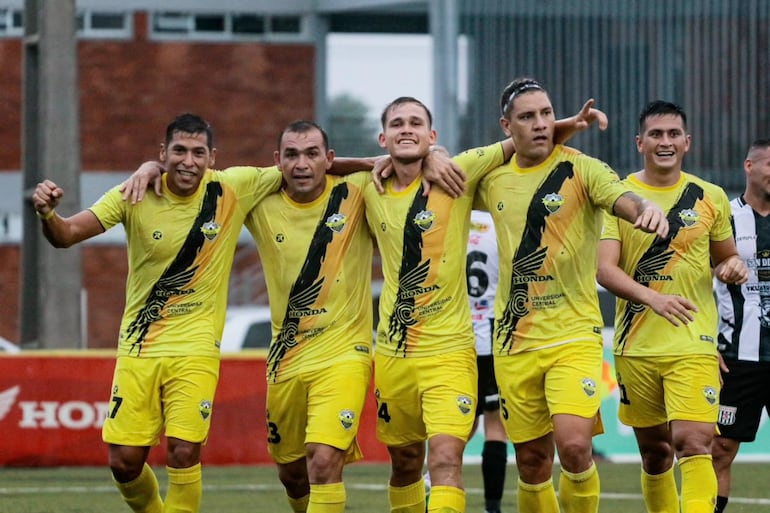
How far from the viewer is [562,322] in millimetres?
8734

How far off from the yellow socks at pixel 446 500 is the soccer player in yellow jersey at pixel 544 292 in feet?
1.81

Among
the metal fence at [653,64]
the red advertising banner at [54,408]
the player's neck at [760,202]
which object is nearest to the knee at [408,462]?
the player's neck at [760,202]

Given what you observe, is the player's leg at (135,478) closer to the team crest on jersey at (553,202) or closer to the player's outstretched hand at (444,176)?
the player's outstretched hand at (444,176)

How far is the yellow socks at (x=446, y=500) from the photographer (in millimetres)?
8352

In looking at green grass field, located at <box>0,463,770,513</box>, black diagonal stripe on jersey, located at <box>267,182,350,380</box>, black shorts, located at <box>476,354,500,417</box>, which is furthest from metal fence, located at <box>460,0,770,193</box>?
black diagonal stripe on jersey, located at <box>267,182,350,380</box>

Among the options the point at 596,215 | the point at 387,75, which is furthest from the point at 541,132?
the point at 387,75

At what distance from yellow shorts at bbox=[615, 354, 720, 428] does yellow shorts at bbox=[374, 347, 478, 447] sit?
3.88ft

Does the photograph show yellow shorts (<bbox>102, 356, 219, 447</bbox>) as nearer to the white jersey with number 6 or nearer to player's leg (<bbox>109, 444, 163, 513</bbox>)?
player's leg (<bbox>109, 444, 163, 513</bbox>)

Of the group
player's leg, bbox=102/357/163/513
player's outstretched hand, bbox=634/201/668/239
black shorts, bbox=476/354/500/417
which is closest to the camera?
player's outstretched hand, bbox=634/201/668/239

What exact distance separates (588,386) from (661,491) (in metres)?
1.29

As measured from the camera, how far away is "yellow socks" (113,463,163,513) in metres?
9.39

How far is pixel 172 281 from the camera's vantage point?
9.27m

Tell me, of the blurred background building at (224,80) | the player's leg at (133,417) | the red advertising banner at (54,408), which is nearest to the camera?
the player's leg at (133,417)

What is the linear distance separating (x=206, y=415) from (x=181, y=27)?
1088 inches
